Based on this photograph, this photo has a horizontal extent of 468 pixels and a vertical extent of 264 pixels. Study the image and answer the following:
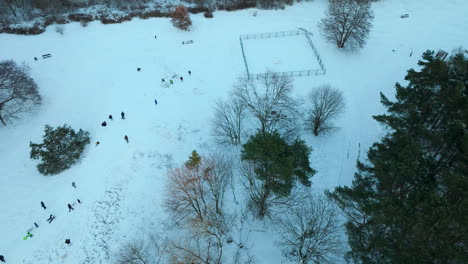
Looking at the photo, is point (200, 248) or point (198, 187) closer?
point (198, 187)

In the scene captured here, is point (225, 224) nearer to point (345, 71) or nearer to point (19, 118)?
point (345, 71)

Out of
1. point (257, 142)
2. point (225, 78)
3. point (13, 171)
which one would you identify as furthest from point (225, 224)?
point (13, 171)

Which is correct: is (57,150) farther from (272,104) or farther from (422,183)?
(422,183)

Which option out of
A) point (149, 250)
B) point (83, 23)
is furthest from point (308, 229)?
point (83, 23)

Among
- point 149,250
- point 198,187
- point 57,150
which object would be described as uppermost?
point 57,150

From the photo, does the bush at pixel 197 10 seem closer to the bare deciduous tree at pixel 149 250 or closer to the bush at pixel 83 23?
the bush at pixel 83 23

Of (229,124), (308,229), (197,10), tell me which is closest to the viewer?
(308,229)

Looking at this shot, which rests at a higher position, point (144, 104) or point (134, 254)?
point (144, 104)
